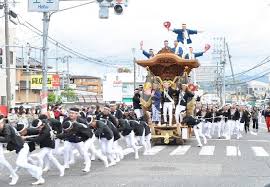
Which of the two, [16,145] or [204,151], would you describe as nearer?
[16,145]

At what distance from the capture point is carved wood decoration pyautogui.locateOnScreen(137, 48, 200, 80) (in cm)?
2345

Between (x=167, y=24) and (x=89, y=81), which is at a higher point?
(x=167, y=24)

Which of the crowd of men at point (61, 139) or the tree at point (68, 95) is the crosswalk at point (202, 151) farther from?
the tree at point (68, 95)

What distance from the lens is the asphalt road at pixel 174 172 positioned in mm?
12250

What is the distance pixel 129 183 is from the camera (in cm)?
1214

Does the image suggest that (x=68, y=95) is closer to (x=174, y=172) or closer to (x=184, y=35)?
(x=184, y=35)

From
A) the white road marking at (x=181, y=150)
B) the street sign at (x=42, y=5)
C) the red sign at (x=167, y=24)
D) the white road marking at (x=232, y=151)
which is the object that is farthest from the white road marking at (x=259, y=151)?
the street sign at (x=42, y=5)

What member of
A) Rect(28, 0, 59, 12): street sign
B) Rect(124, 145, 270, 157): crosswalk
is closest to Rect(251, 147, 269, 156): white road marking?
Rect(124, 145, 270, 157): crosswalk

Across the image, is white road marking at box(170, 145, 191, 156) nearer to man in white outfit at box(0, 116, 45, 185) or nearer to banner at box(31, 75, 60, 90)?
man in white outfit at box(0, 116, 45, 185)

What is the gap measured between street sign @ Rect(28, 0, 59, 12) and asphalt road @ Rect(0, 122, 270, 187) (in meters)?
6.20

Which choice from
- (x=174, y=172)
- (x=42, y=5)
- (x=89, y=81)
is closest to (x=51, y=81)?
(x=42, y=5)

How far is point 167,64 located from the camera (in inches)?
946

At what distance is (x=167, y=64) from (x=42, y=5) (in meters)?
6.21

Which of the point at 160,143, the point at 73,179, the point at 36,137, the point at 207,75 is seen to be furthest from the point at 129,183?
the point at 207,75
